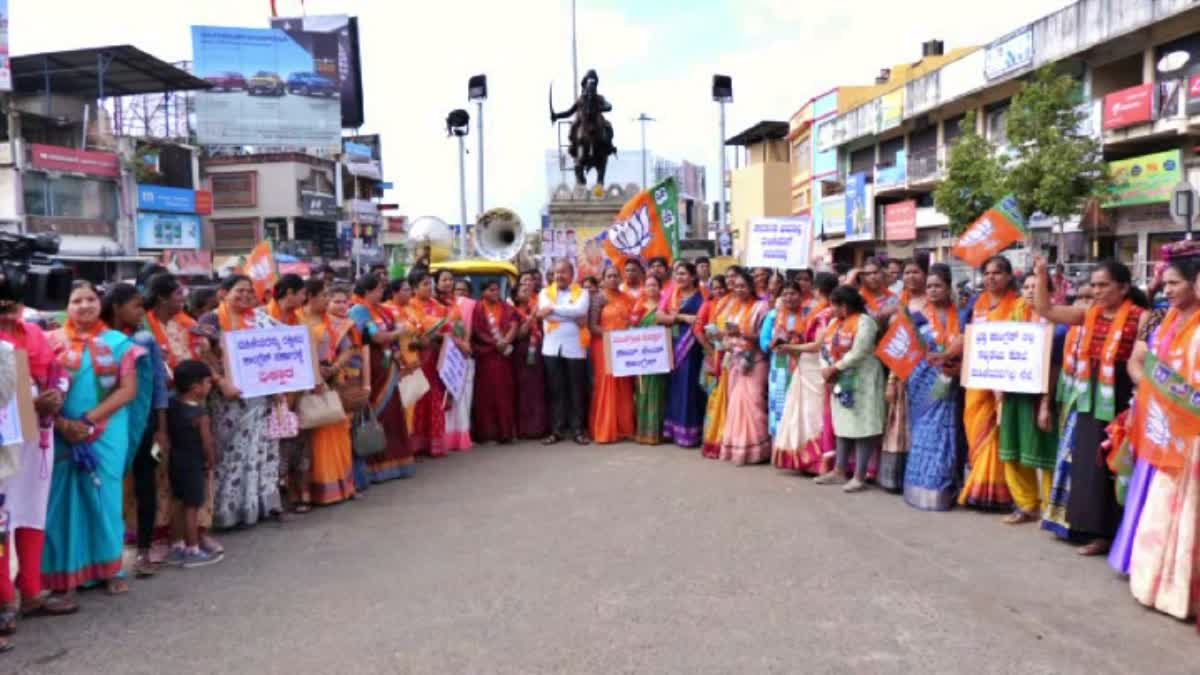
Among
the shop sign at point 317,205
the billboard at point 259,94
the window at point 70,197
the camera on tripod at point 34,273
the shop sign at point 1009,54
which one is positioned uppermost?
the billboard at point 259,94

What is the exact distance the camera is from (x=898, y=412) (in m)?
6.39

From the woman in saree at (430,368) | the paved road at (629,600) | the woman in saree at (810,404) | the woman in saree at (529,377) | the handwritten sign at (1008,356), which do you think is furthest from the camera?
the woman in saree at (529,377)

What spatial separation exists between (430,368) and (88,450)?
4066 mm

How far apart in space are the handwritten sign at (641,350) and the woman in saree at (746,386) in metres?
0.79

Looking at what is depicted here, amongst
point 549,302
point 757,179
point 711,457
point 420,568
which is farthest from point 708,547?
point 757,179

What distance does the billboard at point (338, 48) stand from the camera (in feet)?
157

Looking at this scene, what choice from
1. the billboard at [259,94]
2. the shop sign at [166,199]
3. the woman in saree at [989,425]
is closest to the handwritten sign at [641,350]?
the woman in saree at [989,425]

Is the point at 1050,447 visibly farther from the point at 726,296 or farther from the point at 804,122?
the point at 804,122

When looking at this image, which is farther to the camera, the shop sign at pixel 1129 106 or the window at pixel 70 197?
the window at pixel 70 197

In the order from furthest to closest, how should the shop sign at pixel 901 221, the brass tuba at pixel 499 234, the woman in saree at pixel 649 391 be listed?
the shop sign at pixel 901 221 < the brass tuba at pixel 499 234 < the woman in saree at pixel 649 391

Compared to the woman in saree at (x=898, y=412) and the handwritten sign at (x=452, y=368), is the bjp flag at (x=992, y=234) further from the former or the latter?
the handwritten sign at (x=452, y=368)

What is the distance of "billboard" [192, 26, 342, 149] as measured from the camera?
43.7m

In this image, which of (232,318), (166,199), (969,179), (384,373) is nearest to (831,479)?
(384,373)

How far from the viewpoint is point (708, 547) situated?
5.19 metres
